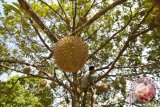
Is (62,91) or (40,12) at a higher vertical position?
(40,12)

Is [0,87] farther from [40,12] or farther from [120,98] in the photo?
[120,98]

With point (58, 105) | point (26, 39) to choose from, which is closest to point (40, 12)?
point (26, 39)

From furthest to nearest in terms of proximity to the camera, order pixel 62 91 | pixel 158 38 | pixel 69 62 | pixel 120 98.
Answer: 1. pixel 62 91
2. pixel 120 98
3. pixel 158 38
4. pixel 69 62

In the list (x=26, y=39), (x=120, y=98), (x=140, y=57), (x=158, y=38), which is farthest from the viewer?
(x=120, y=98)

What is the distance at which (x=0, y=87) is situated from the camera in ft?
24.6

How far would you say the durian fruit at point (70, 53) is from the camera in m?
2.79

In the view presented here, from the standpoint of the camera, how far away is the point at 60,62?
2.85m

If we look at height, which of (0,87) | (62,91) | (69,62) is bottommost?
(69,62)

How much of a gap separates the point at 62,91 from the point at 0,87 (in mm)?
3523

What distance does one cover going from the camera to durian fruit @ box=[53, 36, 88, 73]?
2.79 metres

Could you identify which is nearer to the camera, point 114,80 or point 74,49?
point 74,49

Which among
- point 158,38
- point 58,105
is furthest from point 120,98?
point 158,38

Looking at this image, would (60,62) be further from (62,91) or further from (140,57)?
(62,91)

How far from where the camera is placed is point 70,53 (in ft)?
9.16
